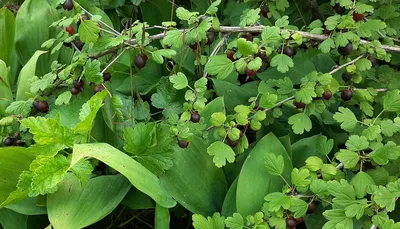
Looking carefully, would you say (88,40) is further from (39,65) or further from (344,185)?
(344,185)

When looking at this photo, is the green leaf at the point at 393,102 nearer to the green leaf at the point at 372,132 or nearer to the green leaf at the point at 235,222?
the green leaf at the point at 372,132

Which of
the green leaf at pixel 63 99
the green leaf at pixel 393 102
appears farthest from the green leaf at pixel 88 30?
the green leaf at pixel 393 102

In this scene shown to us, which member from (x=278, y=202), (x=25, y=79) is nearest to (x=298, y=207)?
(x=278, y=202)

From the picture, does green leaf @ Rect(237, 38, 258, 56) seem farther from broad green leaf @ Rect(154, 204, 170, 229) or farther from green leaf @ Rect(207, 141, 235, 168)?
broad green leaf @ Rect(154, 204, 170, 229)

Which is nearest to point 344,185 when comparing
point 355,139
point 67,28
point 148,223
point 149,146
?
point 355,139

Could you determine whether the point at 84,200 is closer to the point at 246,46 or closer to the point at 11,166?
the point at 11,166

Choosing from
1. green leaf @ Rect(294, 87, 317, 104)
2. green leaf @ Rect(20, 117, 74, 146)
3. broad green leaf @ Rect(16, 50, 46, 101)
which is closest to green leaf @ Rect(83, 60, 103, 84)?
green leaf @ Rect(20, 117, 74, 146)
